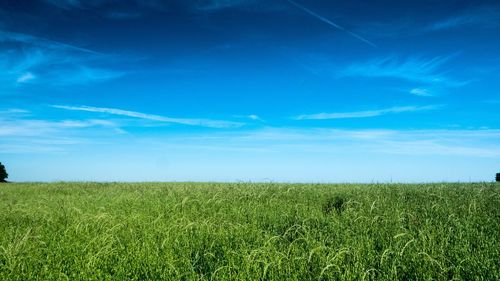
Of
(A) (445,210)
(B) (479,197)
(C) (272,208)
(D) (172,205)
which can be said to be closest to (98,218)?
(D) (172,205)

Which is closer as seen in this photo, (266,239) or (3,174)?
(266,239)

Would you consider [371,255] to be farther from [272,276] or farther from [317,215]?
[317,215]

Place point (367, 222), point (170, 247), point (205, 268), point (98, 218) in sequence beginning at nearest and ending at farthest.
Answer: point (205, 268) → point (170, 247) → point (367, 222) → point (98, 218)

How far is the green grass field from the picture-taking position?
515 cm

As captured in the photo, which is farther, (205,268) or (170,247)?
(170,247)

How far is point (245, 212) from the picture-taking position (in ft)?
30.4

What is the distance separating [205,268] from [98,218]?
3.61 meters

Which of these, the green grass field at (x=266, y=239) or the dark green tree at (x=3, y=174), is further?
the dark green tree at (x=3, y=174)

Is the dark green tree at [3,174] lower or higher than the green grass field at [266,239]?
higher

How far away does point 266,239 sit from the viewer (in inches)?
267

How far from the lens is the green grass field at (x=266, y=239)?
5152mm

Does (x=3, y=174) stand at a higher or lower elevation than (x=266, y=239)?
higher

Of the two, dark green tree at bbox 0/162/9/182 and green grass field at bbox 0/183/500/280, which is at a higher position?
dark green tree at bbox 0/162/9/182

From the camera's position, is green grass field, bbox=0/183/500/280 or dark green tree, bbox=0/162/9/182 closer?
green grass field, bbox=0/183/500/280
